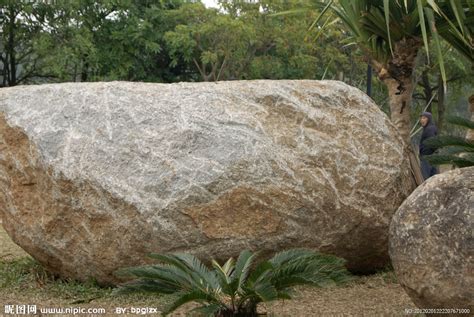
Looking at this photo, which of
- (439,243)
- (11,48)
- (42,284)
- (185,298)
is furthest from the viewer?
(11,48)

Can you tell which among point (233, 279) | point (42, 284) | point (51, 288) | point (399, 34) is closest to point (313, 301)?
point (233, 279)

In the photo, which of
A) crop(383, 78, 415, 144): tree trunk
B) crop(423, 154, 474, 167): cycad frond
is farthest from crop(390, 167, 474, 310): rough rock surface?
crop(383, 78, 415, 144): tree trunk

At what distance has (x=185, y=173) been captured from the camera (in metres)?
6.36

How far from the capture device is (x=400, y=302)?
666 cm

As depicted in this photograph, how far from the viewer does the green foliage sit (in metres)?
6.84

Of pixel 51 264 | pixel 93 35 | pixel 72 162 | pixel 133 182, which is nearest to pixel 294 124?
pixel 133 182

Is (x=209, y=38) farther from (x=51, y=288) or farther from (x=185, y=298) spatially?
(x=185, y=298)

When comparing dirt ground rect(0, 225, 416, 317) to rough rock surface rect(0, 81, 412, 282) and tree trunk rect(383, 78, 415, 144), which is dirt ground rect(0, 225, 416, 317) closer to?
rough rock surface rect(0, 81, 412, 282)

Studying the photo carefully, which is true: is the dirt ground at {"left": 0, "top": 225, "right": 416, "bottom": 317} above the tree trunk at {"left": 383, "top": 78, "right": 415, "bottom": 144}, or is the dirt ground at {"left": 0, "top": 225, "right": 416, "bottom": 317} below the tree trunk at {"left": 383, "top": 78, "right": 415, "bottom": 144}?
below

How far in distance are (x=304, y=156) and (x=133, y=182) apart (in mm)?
1547

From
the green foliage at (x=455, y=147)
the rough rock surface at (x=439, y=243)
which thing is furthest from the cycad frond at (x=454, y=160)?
the rough rock surface at (x=439, y=243)

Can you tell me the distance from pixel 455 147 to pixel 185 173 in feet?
8.97

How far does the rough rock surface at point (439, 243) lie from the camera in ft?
17.0

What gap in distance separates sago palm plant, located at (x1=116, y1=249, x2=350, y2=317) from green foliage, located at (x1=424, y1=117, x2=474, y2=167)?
1.91m
